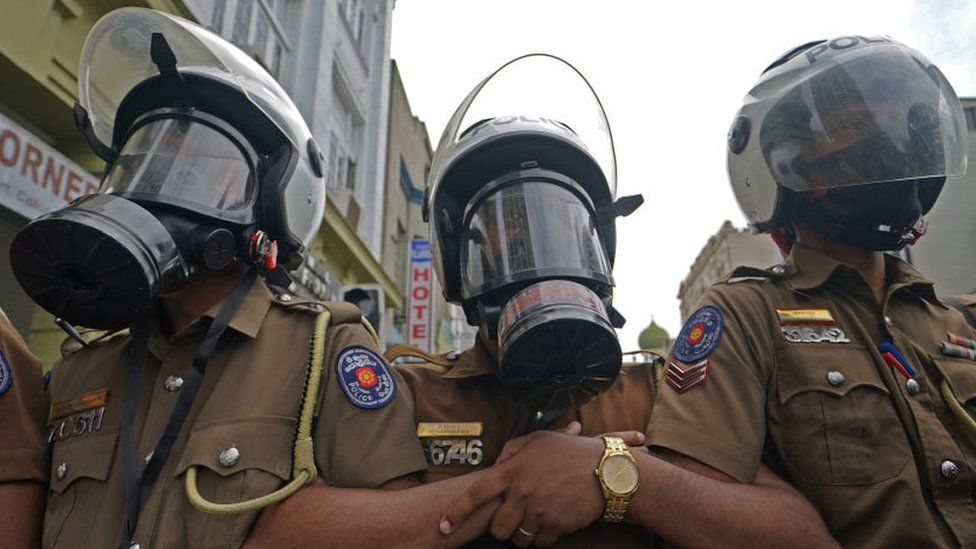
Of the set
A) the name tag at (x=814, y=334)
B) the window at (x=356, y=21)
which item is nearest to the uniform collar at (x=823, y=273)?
the name tag at (x=814, y=334)

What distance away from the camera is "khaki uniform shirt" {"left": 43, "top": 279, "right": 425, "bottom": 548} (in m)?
1.53

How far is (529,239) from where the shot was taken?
61.0 inches

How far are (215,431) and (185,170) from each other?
70cm

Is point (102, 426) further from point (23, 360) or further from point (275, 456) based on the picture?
point (275, 456)

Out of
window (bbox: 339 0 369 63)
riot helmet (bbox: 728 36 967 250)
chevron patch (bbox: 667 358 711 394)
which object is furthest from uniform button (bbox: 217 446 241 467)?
window (bbox: 339 0 369 63)

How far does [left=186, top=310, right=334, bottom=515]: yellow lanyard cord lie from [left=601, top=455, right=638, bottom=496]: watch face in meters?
0.69

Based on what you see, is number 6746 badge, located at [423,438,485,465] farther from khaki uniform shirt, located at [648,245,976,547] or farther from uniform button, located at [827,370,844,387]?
uniform button, located at [827,370,844,387]

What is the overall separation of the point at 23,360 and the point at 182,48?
105cm

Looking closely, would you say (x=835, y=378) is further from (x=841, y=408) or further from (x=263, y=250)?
(x=263, y=250)

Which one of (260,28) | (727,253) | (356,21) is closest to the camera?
(260,28)

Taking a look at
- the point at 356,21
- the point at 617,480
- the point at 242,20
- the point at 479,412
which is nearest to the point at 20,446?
the point at 479,412

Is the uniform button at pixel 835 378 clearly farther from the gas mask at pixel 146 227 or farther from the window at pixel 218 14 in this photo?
the window at pixel 218 14

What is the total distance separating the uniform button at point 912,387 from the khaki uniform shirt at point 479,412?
640 mm

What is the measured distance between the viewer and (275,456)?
1602mm
